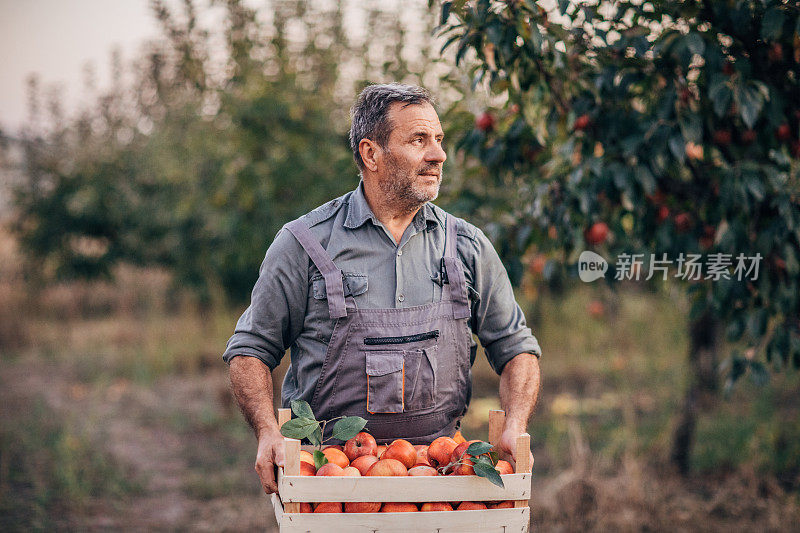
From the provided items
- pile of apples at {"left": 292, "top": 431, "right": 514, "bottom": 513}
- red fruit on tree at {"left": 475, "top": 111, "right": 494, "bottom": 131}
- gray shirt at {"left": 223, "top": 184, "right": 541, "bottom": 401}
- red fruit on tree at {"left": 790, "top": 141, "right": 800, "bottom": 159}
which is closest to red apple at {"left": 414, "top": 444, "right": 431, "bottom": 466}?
pile of apples at {"left": 292, "top": 431, "right": 514, "bottom": 513}

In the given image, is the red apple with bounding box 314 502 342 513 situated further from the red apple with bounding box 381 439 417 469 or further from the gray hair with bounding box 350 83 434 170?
the gray hair with bounding box 350 83 434 170

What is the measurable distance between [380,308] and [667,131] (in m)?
1.30

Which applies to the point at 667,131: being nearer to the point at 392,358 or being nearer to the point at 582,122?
the point at 582,122

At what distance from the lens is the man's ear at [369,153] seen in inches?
85.4

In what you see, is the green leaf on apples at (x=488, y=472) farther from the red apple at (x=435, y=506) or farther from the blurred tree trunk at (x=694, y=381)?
the blurred tree trunk at (x=694, y=381)

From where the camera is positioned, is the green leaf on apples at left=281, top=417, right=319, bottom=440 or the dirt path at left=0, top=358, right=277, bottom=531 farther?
the dirt path at left=0, top=358, right=277, bottom=531

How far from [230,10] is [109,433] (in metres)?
3.33

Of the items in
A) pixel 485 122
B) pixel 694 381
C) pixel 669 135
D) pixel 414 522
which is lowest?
pixel 694 381

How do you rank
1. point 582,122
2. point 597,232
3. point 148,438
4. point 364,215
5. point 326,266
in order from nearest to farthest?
point 326,266 < point 364,215 < point 582,122 < point 597,232 < point 148,438

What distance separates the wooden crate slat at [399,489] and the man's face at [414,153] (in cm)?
75

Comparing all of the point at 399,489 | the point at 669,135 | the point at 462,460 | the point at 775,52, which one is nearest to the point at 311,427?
the point at 399,489

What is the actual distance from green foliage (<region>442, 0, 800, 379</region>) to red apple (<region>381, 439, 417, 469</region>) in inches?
48.9

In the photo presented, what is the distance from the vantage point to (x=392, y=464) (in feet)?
6.10

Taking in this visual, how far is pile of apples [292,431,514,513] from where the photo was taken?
1.82 m
